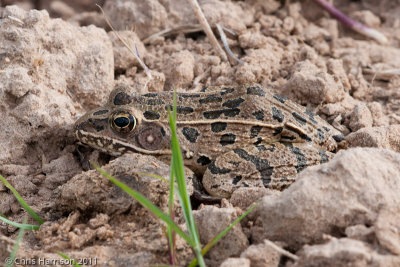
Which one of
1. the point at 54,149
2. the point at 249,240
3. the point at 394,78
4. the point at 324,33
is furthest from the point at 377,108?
the point at 54,149

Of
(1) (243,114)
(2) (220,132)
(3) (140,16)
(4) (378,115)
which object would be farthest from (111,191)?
(4) (378,115)

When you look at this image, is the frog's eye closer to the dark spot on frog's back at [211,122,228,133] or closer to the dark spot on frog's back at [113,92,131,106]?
the dark spot on frog's back at [113,92,131,106]

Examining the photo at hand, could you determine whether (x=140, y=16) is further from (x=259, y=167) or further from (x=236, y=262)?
(x=236, y=262)

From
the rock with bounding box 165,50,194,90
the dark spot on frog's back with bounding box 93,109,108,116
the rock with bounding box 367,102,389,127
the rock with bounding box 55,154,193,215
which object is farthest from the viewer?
the rock with bounding box 165,50,194,90

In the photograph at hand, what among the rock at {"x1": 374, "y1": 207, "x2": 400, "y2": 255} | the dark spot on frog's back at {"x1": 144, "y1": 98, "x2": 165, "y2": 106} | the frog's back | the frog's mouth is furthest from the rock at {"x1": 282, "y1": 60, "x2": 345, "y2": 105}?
the rock at {"x1": 374, "y1": 207, "x2": 400, "y2": 255}

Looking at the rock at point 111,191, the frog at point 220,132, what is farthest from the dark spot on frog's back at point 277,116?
the rock at point 111,191

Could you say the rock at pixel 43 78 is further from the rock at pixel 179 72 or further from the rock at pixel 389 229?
the rock at pixel 389 229
